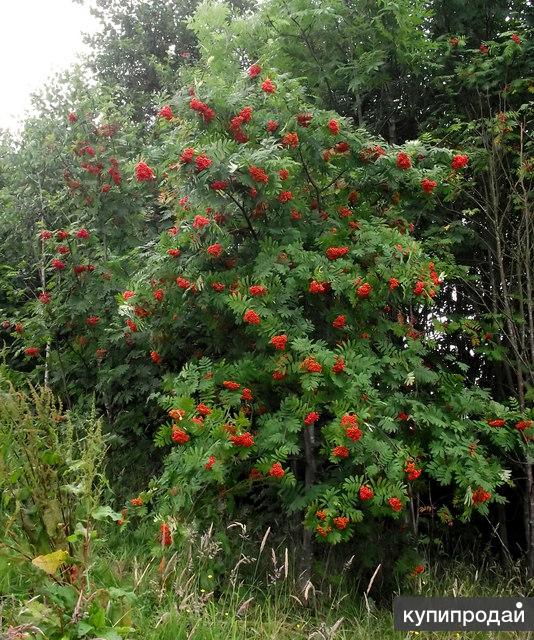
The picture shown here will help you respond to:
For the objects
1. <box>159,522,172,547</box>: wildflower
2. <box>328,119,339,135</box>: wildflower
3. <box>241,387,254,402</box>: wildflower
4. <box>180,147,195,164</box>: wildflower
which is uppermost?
<box>328,119,339,135</box>: wildflower

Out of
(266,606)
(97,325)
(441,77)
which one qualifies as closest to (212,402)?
(266,606)

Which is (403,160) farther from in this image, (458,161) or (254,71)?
(254,71)

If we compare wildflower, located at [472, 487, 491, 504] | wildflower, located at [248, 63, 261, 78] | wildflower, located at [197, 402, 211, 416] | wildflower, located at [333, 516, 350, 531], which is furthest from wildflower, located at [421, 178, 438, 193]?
wildflower, located at [333, 516, 350, 531]

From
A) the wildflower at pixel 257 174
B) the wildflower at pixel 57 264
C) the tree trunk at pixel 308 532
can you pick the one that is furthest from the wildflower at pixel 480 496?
the wildflower at pixel 57 264

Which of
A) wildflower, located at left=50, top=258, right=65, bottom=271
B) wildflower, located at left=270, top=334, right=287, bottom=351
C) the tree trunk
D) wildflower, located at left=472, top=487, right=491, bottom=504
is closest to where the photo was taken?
wildflower, located at left=270, top=334, right=287, bottom=351

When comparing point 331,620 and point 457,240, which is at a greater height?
point 457,240

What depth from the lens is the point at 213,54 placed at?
15.5 feet

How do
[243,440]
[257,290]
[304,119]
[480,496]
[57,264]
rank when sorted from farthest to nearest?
[57,264], [304,119], [480,496], [257,290], [243,440]

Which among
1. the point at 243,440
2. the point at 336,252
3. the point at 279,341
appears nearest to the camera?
the point at 243,440

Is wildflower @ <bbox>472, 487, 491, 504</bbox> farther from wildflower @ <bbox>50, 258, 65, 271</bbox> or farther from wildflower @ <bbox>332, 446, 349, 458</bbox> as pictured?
wildflower @ <bbox>50, 258, 65, 271</bbox>

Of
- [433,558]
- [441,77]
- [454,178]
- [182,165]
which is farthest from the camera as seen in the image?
[441,77]

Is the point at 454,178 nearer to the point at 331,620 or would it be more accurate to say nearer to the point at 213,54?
the point at 213,54

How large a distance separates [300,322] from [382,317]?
75cm

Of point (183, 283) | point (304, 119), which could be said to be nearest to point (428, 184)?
point (304, 119)
